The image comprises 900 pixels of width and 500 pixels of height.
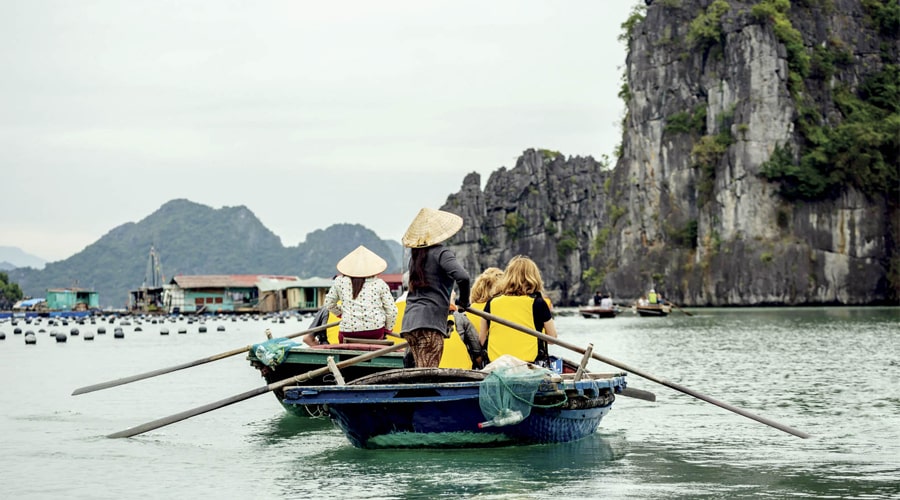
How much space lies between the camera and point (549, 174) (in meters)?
159

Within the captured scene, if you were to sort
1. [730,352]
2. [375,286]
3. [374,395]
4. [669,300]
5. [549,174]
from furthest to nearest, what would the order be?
1. [549,174]
2. [669,300]
3. [730,352]
4. [375,286]
5. [374,395]

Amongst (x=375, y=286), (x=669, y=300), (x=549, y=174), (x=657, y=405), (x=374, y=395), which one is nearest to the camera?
(x=374, y=395)

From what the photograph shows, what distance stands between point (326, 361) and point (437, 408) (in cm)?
312

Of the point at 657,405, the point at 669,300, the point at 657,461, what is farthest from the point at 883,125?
the point at 657,461

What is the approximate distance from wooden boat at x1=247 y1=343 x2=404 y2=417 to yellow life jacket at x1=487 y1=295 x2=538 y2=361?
71.3 inches

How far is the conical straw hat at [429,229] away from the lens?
11555mm

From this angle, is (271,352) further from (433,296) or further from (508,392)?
(508,392)

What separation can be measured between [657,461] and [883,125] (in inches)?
3146

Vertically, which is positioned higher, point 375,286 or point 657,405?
point 375,286

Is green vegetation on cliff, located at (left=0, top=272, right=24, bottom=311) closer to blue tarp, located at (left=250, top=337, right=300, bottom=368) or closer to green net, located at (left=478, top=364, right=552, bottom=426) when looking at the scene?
blue tarp, located at (left=250, top=337, right=300, bottom=368)

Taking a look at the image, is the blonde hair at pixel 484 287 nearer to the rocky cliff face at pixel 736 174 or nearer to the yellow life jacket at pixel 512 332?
the yellow life jacket at pixel 512 332

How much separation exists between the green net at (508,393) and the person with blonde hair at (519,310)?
108 cm

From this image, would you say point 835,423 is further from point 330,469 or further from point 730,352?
point 730,352

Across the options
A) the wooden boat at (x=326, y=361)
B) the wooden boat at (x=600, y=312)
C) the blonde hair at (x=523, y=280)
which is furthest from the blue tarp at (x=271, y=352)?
the wooden boat at (x=600, y=312)
